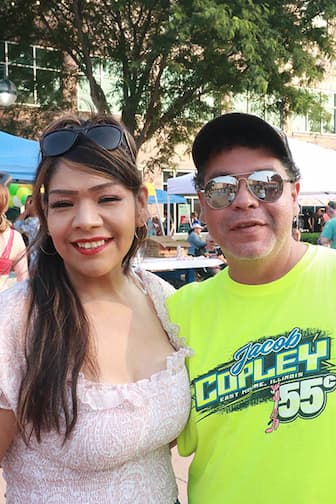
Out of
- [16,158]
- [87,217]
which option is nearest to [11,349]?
[87,217]

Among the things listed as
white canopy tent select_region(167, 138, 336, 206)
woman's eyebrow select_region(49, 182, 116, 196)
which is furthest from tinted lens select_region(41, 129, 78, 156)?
white canopy tent select_region(167, 138, 336, 206)

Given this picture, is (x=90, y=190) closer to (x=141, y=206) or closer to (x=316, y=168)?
(x=141, y=206)

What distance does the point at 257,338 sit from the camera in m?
1.41

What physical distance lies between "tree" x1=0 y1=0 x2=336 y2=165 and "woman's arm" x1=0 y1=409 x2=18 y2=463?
32.6 feet

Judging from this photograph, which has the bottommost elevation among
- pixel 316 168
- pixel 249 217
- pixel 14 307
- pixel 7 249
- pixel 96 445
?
pixel 96 445

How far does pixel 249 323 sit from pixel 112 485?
1.84ft

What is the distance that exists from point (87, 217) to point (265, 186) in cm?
51

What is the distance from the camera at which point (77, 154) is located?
1469 mm

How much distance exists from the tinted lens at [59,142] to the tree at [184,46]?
9.42 meters

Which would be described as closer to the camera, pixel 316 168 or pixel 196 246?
pixel 316 168

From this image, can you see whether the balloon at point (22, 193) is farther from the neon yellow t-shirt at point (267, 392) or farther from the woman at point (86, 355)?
the neon yellow t-shirt at point (267, 392)

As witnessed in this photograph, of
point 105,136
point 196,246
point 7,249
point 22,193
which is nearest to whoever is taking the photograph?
point 105,136

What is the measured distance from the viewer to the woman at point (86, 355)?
134 cm

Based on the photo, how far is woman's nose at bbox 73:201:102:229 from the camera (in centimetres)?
143
